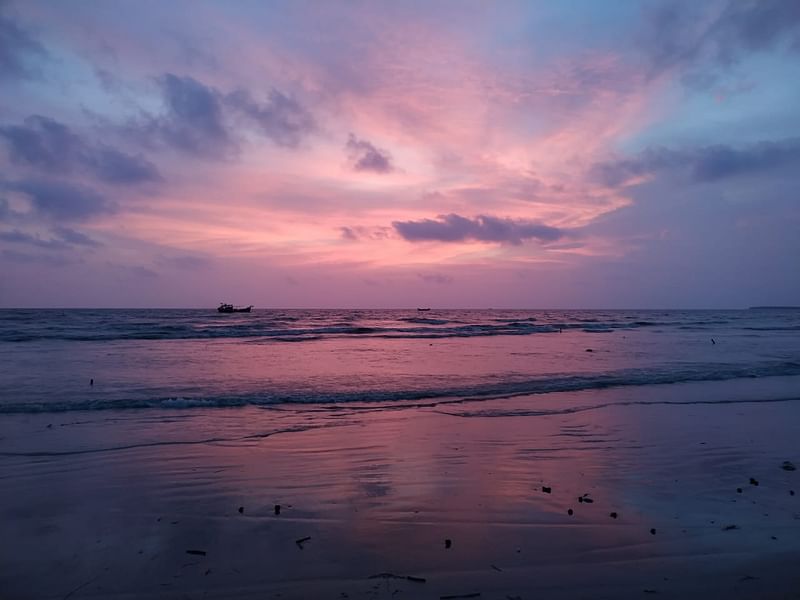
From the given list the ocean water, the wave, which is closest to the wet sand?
the wave

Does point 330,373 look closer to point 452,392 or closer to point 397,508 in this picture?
point 452,392

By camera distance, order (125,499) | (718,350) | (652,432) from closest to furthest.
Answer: (125,499)
(652,432)
(718,350)

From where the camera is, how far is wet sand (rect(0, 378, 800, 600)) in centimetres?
430

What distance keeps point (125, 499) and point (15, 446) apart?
12.5 ft

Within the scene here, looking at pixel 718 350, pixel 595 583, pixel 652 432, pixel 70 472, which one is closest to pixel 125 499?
pixel 70 472

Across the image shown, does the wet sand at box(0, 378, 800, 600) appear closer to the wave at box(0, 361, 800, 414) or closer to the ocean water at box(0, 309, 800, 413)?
the wave at box(0, 361, 800, 414)

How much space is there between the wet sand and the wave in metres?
1.41

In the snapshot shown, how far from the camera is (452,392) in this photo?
14.4m

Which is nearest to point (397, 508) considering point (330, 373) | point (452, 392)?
point (452, 392)

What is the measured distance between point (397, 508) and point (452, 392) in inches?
341

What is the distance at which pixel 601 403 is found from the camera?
12648mm

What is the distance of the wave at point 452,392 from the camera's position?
12.0m

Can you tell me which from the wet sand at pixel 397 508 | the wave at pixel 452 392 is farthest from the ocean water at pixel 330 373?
the wet sand at pixel 397 508

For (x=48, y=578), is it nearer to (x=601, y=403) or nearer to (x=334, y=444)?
(x=334, y=444)
